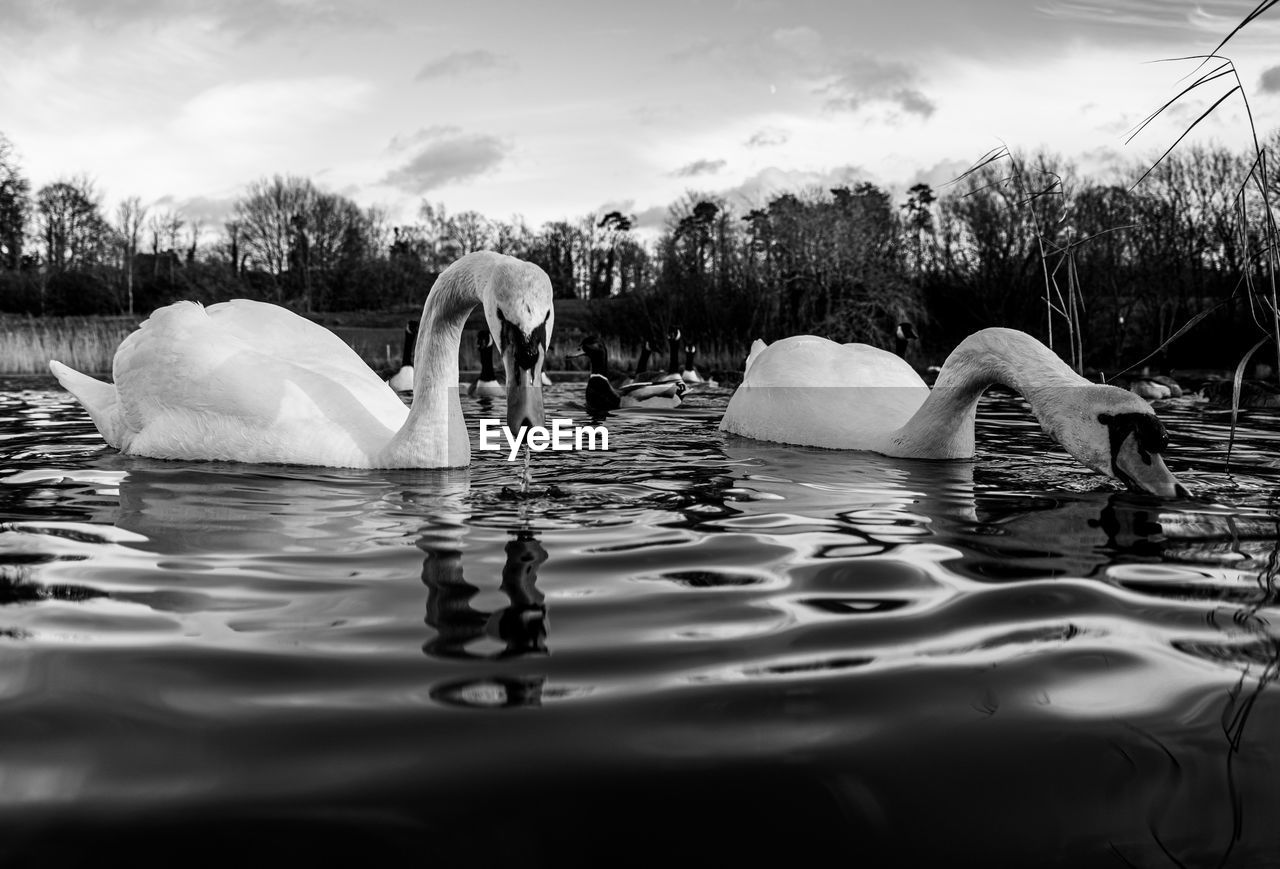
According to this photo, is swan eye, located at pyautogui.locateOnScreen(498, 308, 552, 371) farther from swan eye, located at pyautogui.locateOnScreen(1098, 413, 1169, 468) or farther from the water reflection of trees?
swan eye, located at pyautogui.locateOnScreen(1098, 413, 1169, 468)

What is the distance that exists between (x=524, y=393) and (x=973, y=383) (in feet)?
9.81

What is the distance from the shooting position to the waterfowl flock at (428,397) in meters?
4.18

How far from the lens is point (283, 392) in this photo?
523 cm

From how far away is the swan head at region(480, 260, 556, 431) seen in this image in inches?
149

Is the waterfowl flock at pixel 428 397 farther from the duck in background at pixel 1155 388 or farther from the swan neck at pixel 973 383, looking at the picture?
the duck in background at pixel 1155 388

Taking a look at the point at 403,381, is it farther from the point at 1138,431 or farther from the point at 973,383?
the point at 1138,431

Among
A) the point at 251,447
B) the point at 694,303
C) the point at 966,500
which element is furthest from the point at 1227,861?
the point at 694,303

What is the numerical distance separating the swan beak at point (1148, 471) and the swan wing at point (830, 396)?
2.12 m

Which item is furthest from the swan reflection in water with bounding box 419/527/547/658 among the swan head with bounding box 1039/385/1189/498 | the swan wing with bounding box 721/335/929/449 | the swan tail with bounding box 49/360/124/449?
the swan tail with bounding box 49/360/124/449

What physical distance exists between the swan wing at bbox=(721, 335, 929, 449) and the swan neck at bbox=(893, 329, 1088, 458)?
38 centimetres

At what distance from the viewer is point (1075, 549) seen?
11.4 feet

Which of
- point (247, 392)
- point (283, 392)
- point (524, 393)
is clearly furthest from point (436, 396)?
point (524, 393)

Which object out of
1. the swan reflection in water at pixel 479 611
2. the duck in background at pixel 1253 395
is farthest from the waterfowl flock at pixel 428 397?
the duck in background at pixel 1253 395

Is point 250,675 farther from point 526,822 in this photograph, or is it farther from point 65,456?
point 65,456
